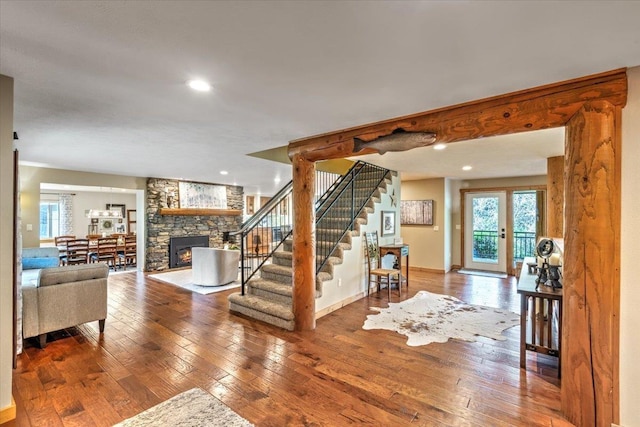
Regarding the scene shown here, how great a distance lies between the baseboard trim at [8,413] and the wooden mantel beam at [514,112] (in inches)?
139

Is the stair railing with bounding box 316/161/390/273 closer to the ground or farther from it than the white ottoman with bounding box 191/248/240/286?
farther from it

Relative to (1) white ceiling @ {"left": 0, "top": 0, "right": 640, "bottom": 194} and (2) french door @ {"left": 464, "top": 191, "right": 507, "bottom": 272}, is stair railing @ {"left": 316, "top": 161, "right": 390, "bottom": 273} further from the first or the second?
(2) french door @ {"left": 464, "top": 191, "right": 507, "bottom": 272}

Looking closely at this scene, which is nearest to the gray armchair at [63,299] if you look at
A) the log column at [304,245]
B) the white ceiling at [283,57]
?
the white ceiling at [283,57]

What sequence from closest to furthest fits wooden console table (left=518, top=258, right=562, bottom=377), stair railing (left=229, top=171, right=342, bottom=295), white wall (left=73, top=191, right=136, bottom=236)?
wooden console table (left=518, top=258, right=562, bottom=377)
stair railing (left=229, top=171, right=342, bottom=295)
white wall (left=73, top=191, right=136, bottom=236)

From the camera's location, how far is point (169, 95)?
7.44 ft

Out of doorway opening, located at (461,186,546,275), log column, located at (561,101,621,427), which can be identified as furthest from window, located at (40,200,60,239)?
log column, located at (561,101,621,427)

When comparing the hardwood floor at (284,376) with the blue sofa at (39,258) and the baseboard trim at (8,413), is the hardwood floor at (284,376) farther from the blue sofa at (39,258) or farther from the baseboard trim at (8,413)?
the blue sofa at (39,258)

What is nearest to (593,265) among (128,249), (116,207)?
(128,249)

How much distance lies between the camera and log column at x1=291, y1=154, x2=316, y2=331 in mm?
3664

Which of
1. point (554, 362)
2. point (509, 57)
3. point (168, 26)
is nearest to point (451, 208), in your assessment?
point (554, 362)

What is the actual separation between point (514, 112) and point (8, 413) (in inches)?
166

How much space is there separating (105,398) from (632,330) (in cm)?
372

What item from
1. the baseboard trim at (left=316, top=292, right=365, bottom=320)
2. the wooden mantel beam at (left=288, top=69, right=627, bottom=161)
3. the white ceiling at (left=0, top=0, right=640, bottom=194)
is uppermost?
the white ceiling at (left=0, top=0, right=640, bottom=194)

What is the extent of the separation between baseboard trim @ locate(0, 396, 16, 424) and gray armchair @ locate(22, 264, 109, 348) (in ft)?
4.33
